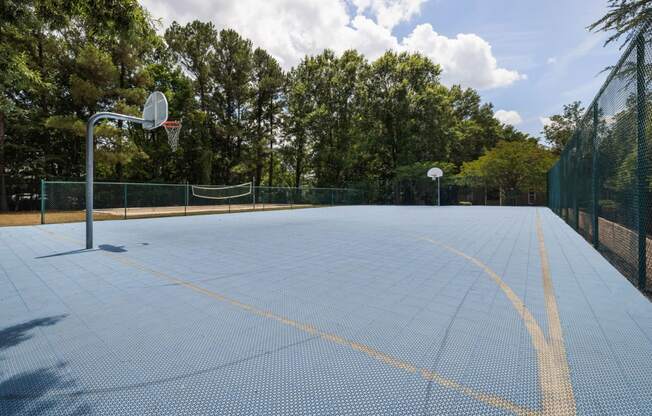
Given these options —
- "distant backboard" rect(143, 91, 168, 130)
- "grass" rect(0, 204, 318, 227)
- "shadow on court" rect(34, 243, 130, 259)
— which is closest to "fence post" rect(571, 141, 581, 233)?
"distant backboard" rect(143, 91, 168, 130)

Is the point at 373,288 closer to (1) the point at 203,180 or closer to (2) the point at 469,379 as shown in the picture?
(2) the point at 469,379

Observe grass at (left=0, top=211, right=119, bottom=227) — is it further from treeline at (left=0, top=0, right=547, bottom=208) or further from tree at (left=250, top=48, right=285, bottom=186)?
tree at (left=250, top=48, right=285, bottom=186)

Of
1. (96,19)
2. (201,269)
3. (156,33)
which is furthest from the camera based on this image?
(201,269)

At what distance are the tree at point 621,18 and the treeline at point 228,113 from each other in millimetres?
25103

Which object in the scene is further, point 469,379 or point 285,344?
point 285,344

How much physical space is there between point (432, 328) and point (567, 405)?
3.96ft

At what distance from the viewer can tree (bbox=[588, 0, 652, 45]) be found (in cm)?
686

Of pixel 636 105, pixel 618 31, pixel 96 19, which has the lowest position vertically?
pixel 636 105

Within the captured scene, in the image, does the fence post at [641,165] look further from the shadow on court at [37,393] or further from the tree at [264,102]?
the tree at [264,102]

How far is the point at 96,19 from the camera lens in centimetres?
485

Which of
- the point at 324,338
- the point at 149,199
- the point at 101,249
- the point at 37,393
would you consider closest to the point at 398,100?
the point at 149,199

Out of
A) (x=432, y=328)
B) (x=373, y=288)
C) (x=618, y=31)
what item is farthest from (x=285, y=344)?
(x=618, y=31)

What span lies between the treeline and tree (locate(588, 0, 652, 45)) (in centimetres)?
2510

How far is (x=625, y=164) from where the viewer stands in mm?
4984
